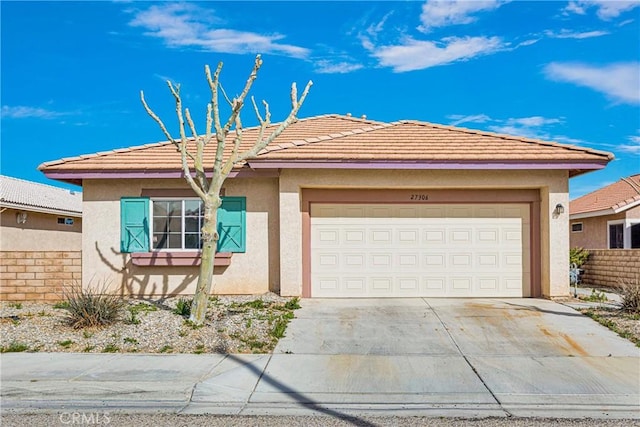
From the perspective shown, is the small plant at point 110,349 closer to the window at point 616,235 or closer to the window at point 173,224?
the window at point 173,224

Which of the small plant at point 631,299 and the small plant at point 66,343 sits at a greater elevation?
the small plant at point 631,299

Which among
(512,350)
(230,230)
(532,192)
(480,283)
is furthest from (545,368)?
(230,230)

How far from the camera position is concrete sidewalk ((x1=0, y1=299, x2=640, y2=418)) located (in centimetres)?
621

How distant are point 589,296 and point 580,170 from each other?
2912 mm

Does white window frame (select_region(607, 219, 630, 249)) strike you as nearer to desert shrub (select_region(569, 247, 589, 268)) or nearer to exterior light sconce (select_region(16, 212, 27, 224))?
desert shrub (select_region(569, 247, 589, 268))

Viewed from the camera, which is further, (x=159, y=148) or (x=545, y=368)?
(x=159, y=148)

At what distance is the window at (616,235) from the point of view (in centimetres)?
1919

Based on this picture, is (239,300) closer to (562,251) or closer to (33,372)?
(33,372)

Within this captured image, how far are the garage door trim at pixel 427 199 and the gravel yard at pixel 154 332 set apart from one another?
233 cm

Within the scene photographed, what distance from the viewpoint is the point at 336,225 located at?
12.7 metres

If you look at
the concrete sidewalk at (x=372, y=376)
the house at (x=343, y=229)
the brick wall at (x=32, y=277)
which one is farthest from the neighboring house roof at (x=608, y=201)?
the brick wall at (x=32, y=277)

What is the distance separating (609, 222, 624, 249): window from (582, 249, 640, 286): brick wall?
373 centimetres

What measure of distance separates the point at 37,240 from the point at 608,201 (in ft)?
70.1

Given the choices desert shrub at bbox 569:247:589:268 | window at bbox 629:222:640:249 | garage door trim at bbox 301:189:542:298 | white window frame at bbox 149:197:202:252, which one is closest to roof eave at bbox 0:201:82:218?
white window frame at bbox 149:197:202:252
